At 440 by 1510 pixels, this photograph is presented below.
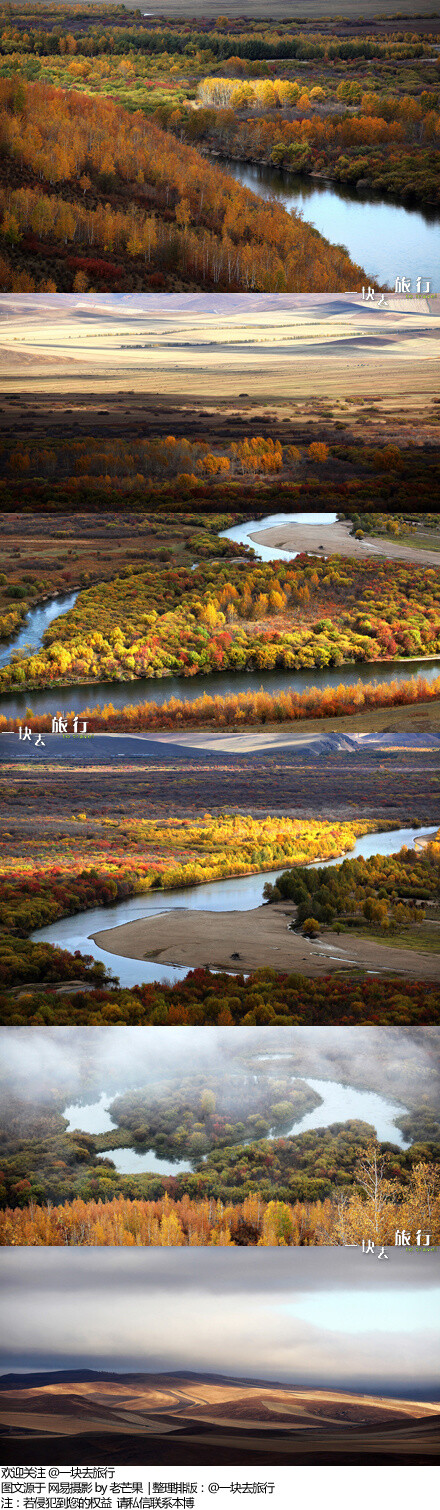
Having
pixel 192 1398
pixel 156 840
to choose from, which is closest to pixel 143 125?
pixel 156 840

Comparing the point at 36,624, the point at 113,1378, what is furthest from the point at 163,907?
the point at 113,1378

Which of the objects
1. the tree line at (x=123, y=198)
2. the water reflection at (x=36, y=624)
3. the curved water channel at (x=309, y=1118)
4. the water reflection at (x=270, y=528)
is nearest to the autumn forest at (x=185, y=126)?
the tree line at (x=123, y=198)

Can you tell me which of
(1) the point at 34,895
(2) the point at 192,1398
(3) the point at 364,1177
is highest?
(1) the point at 34,895

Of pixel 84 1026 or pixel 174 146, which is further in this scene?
pixel 84 1026

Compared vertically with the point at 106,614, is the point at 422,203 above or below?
above

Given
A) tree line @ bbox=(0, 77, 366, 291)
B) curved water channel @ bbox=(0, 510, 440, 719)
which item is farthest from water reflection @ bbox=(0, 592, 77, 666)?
tree line @ bbox=(0, 77, 366, 291)

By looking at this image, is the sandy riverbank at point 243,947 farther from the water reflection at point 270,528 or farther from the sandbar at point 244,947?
the water reflection at point 270,528

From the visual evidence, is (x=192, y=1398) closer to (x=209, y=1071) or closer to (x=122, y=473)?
(x=209, y=1071)
